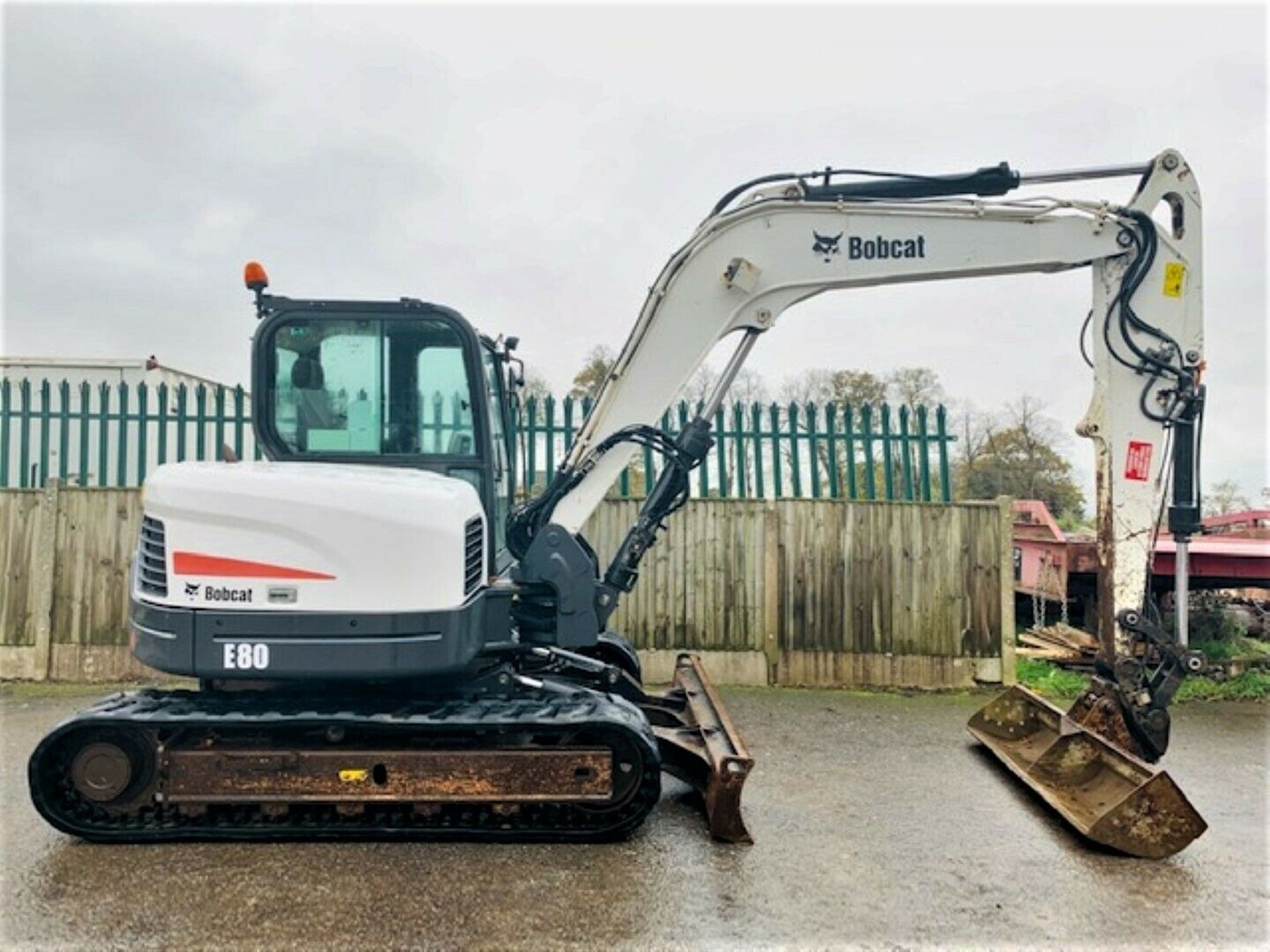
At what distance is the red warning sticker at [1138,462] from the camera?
430 cm

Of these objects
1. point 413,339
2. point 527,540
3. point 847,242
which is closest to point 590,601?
point 527,540

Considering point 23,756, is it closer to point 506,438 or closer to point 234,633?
point 234,633

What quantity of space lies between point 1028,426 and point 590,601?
16284mm

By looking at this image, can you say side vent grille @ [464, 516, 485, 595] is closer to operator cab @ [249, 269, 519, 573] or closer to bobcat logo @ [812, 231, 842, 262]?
operator cab @ [249, 269, 519, 573]

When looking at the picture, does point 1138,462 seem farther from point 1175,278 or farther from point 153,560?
point 153,560

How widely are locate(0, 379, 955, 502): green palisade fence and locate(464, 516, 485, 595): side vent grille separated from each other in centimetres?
290

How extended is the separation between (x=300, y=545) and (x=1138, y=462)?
14.0ft

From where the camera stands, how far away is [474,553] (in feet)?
13.2

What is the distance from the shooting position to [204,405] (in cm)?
723

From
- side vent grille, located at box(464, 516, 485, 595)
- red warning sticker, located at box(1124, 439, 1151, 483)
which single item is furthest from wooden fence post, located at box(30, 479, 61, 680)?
red warning sticker, located at box(1124, 439, 1151, 483)

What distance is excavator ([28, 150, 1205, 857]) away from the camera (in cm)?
367

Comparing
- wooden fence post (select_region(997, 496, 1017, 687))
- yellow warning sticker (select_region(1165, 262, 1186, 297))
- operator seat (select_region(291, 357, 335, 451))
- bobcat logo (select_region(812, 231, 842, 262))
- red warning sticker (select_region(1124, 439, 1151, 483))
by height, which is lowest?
wooden fence post (select_region(997, 496, 1017, 687))

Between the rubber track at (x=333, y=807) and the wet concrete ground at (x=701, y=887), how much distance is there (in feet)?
0.28

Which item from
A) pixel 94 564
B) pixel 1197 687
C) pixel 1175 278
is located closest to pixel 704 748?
pixel 1175 278
